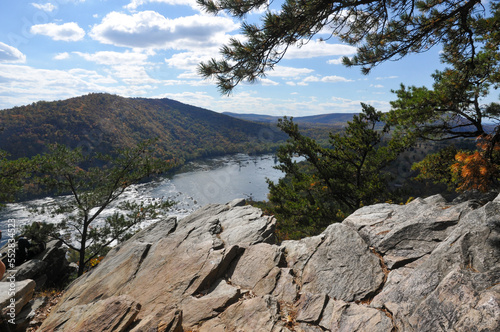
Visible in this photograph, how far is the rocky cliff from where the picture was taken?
4336mm

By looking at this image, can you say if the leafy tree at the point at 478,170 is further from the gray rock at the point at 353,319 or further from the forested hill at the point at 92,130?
the forested hill at the point at 92,130

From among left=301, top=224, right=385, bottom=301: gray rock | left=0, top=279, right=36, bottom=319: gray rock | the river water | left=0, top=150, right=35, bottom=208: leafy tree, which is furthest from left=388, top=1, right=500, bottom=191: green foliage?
the river water

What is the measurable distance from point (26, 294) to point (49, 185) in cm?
810

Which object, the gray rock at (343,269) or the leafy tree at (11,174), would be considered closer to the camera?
the gray rock at (343,269)

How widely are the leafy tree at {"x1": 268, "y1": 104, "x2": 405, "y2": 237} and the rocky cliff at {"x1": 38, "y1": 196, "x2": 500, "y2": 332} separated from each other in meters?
6.26

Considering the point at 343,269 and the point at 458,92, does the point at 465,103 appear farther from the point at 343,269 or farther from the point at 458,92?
the point at 343,269

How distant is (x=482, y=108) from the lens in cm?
848

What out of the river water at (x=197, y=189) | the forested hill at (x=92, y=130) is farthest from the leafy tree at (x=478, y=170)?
the forested hill at (x=92, y=130)

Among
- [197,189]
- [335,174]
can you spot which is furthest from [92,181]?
[197,189]

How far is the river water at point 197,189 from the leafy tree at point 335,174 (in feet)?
153

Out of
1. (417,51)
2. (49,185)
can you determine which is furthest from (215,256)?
(49,185)

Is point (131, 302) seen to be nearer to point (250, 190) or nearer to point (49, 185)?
point (49, 185)

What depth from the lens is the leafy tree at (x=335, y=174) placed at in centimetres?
1399

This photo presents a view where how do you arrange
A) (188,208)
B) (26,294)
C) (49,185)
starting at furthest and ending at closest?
(188,208) → (49,185) → (26,294)
